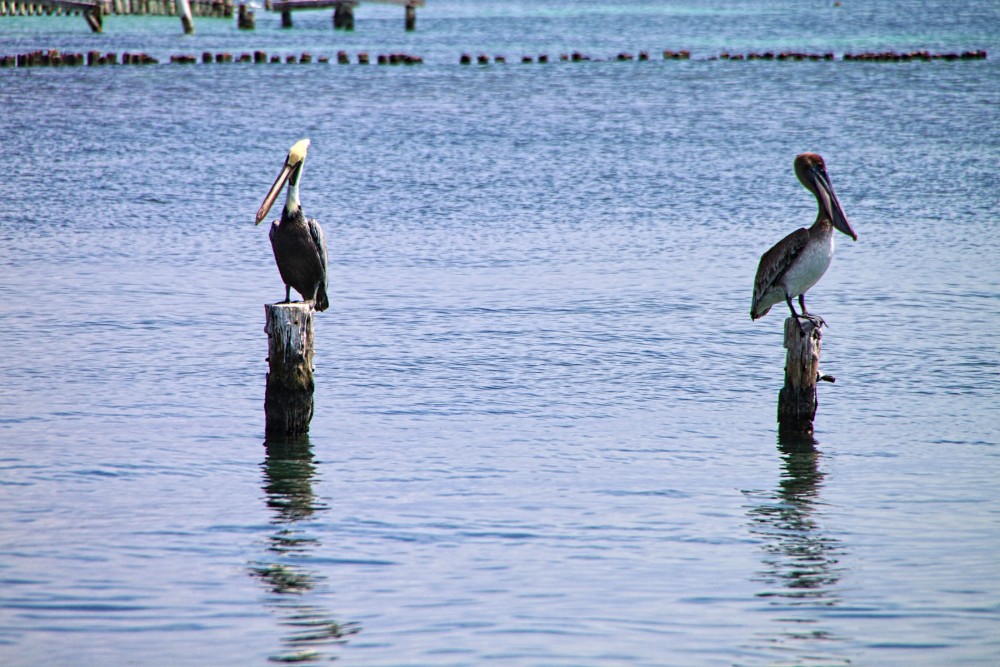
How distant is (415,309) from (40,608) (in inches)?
263

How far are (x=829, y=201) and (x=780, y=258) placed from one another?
0.46 m

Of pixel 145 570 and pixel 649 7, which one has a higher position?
pixel 649 7

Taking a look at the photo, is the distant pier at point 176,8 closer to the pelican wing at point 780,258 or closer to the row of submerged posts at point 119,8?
the row of submerged posts at point 119,8

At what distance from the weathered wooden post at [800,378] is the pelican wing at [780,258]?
1.25 feet

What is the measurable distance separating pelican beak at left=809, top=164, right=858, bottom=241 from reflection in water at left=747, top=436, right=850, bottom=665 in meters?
1.38

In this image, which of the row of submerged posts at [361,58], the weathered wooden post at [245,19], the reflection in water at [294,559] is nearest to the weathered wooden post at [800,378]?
the reflection in water at [294,559]

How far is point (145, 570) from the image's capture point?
6.54 metres

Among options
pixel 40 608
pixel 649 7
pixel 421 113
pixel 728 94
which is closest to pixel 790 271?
pixel 40 608

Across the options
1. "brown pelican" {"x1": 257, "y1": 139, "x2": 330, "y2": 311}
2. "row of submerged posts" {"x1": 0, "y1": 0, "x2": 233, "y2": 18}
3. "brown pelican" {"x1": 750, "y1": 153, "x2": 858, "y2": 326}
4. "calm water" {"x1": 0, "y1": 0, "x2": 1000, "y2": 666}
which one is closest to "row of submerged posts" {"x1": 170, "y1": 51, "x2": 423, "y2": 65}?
"row of submerged posts" {"x1": 0, "y1": 0, "x2": 233, "y2": 18}

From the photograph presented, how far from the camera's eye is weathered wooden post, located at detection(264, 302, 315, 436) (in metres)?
7.95

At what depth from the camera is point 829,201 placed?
8609 mm

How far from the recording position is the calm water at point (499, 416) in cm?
608

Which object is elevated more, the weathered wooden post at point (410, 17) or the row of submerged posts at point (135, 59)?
the weathered wooden post at point (410, 17)

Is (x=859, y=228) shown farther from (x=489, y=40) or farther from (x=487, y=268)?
(x=489, y=40)
